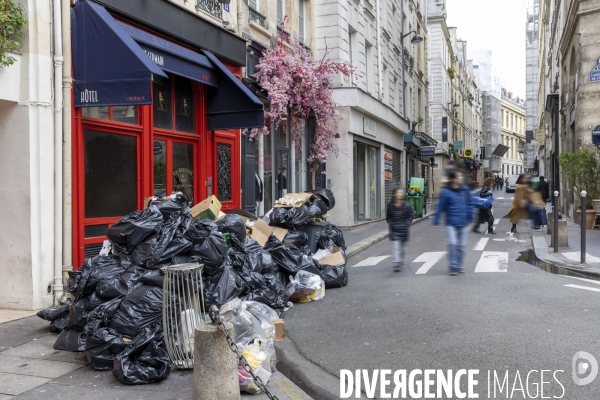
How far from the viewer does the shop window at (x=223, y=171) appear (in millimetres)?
11297

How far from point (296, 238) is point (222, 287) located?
11.5 feet

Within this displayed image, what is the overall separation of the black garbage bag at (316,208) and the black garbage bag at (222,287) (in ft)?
13.2

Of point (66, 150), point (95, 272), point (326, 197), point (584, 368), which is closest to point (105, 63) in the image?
point (66, 150)

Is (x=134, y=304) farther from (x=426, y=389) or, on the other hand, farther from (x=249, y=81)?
(x=249, y=81)

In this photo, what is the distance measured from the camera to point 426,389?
4.29 metres

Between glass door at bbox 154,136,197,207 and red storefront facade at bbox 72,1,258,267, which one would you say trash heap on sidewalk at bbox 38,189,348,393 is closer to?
red storefront facade at bbox 72,1,258,267

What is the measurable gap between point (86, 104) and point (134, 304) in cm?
349

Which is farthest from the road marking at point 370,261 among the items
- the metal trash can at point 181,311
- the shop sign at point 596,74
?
the shop sign at point 596,74

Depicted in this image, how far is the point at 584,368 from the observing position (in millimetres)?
4445

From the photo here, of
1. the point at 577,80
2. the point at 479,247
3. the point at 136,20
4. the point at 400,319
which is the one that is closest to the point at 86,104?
the point at 136,20

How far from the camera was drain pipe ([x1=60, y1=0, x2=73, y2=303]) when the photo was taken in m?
7.09

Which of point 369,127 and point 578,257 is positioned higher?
point 369,127

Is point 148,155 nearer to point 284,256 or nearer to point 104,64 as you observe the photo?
point 104,64

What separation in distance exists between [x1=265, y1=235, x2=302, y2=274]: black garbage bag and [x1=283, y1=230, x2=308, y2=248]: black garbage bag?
3.18 ft
